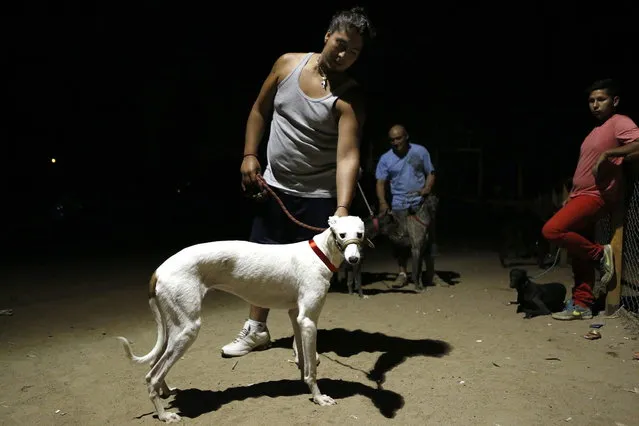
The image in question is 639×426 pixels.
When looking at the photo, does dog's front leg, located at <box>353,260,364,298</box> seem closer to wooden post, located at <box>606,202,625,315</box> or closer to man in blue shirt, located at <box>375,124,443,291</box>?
man in blue shirt, located at <box>375,124,443,291</box>

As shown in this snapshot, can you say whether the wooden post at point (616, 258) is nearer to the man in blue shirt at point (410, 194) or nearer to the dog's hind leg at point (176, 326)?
the man in blue shirt at point (410, 194)

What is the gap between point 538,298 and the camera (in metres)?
4.62

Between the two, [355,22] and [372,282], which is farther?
[372,282]

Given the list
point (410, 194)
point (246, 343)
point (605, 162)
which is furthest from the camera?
point (410, 194)

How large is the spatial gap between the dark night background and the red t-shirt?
560cm

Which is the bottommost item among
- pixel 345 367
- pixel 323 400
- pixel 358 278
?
pixel 358 278

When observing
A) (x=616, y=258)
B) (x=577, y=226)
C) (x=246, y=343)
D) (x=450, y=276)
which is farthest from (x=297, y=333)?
(x=450, y=276)

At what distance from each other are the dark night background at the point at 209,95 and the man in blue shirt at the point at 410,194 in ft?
12.7

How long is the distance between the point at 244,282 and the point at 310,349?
495mm

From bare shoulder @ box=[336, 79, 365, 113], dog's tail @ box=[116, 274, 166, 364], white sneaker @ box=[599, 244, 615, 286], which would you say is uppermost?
bare shoulder @ box=[336, 79, 365, 113]

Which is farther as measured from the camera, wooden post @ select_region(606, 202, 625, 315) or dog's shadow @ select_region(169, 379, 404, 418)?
wooden post @ select_region(606, 202, 625, 315)

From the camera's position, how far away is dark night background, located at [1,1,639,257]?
9.50 meters

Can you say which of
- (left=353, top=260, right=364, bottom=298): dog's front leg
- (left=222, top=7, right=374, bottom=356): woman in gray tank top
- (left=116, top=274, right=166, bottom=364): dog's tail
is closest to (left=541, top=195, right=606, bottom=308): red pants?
(left=353, top=260, right=364, bottom=298): dog's front leg

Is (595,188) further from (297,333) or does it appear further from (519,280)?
(297,333)
